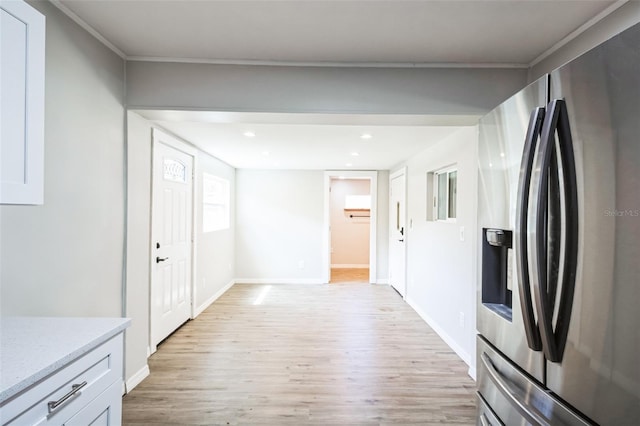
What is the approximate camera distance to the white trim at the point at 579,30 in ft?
4.75

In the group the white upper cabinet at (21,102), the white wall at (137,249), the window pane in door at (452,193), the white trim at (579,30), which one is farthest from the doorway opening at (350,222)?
the white upper cabinet at (21,102)

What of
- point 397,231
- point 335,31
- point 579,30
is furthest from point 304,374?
point 397,231

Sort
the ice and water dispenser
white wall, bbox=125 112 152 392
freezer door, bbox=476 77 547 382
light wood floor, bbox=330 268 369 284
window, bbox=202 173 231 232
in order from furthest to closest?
light wood floor, bbox=330 268 369 284 < window, bbox=202 173 231 232 < white wall, bbox=125 112 152 392 < the ice and water dispenser < freezer door, bbox=476 77 547 382

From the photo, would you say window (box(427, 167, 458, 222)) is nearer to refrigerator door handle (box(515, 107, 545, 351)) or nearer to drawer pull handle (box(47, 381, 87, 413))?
refrigerator door handle (box(515, 107, 545, 351))

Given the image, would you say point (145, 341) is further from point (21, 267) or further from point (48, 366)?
point (48, 366)

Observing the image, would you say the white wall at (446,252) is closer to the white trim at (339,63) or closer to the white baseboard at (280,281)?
the white trim at (339,63)

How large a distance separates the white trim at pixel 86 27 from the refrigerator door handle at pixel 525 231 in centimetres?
222

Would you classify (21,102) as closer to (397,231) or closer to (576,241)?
(576,241)

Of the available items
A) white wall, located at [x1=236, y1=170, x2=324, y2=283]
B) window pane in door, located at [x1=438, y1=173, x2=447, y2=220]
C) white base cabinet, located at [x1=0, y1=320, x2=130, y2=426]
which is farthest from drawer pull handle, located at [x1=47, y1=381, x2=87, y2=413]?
white wall, located at [x1=236, y1=170, x2=324, y2=283]

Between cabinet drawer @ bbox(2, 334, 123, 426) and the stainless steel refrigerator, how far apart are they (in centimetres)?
141

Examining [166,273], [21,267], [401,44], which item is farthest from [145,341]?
[401,44]

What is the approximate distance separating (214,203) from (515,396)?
459cm

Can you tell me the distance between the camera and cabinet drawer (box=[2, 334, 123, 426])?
0.82m

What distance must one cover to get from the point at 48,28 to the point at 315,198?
461cm
